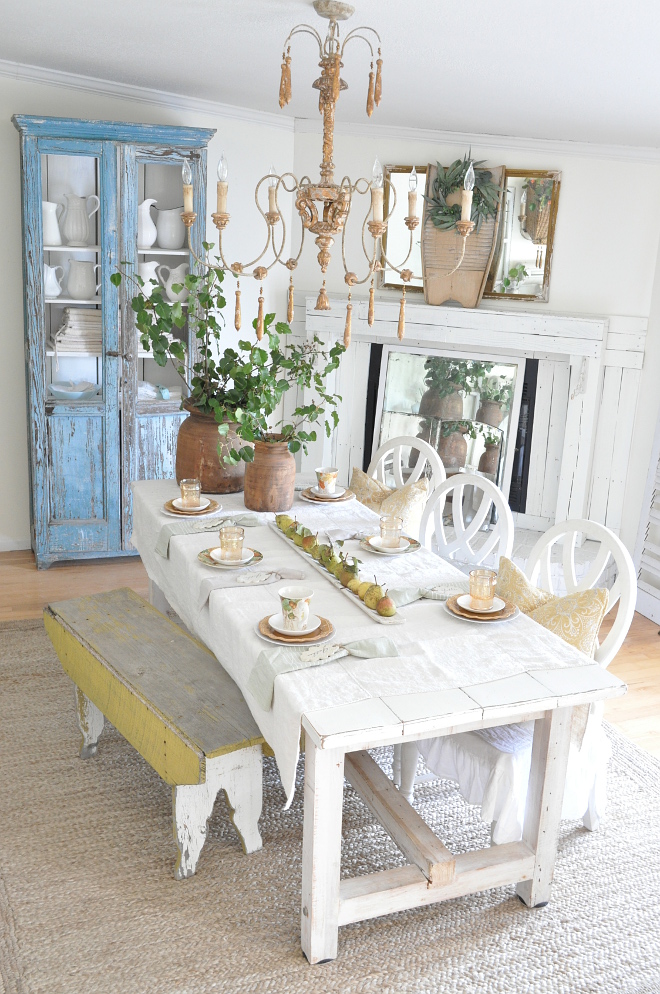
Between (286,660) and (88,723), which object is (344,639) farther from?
(88,723)

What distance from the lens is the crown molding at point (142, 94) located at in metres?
4.18

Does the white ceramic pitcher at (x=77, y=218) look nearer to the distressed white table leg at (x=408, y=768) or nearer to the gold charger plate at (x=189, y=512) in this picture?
the gold charger plate at (x=189, y=512)

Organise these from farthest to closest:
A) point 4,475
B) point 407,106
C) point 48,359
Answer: point 4,475 → point 48,359 → point 407,106

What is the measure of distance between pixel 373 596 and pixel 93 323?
2.60m

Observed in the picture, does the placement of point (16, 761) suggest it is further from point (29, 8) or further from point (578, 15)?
point (578, 15)

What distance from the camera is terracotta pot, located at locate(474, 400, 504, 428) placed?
4.96 metres

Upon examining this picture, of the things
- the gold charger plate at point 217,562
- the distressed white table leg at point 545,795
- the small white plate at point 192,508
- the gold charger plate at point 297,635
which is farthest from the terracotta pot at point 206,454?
the distressed white table leg at point 545,795

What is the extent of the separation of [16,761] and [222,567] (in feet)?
3.28

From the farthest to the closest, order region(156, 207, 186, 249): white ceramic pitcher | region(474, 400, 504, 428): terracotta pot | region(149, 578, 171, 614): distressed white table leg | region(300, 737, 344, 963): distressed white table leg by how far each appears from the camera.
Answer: region(474, 400, 504, 428): terracotta pot
region(156, 207, 186, 249): white ceramic pitcher
region(149, 578, 171, 614): distressed white table leg
region(300, 737, 344, 963): distressed white table leg

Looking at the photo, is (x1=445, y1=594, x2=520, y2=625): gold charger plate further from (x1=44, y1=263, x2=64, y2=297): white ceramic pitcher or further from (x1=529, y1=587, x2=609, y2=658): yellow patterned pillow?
(x1=44, y1=263, x2=64, y2=297): white ceramic pitcher

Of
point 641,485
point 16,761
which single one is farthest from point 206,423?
point 641,485

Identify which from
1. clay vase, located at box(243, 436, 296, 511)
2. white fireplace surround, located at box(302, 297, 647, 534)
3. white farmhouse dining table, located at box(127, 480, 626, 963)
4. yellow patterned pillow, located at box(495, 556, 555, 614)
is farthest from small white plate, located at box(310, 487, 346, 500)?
white fireplace surround, located at box(302, 297, 647, 534)

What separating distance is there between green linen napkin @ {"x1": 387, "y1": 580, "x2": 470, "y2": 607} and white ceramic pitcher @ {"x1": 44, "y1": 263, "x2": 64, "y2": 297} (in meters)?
2.63

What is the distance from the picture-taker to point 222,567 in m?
2.64
